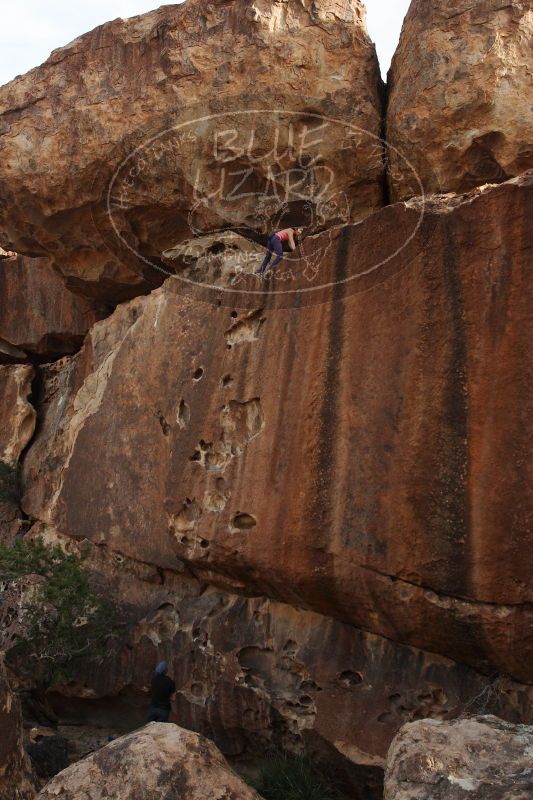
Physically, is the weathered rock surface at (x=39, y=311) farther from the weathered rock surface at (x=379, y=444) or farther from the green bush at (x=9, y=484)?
the weathered rock surface at (x=379, y=444)

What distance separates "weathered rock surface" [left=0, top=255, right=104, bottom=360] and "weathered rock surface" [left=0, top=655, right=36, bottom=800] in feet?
25.9

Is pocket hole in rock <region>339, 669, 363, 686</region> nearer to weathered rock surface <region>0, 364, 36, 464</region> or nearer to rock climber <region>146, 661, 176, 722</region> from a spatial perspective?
rock climber <region>146, 661, 176, 722</region>

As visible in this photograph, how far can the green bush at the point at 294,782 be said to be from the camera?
6238 millimetres

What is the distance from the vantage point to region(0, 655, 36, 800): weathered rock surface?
5.64 m

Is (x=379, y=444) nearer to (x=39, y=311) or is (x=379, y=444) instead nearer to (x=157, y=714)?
(x=157, y=714)

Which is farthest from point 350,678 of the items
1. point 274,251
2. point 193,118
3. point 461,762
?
point 193,118

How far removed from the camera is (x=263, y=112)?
917 cm

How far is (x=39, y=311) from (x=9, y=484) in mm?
3662

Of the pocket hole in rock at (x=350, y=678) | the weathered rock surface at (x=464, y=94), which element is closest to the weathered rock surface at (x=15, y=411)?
the pocket hole in rock at (x=350, y=678)

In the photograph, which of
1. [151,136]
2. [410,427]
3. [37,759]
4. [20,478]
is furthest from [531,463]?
[20,478]

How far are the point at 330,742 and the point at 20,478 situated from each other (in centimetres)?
685

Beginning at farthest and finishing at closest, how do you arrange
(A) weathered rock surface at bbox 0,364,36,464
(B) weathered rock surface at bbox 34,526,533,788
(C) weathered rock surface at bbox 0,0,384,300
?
(A) weathered rock surface at bbox 0,364,36,464 < (C) weathered rock surface at bbox 0,0,384,300 < (B) weathered rock surface at bbox 34,526,533,788

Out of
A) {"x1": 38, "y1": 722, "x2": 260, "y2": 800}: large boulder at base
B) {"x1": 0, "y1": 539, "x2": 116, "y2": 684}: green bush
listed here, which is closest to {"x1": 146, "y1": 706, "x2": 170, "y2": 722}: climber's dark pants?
{"x1": 0, "y1": 539, "x2": 116, "y2": 684}: green bush

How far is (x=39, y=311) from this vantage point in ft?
44.2
